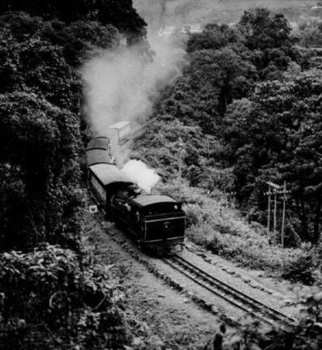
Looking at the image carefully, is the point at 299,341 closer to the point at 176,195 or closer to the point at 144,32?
the point at 176,195

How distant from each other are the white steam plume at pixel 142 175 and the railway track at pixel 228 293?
312 inches

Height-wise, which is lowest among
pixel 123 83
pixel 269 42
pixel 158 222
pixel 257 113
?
pixel 158 222

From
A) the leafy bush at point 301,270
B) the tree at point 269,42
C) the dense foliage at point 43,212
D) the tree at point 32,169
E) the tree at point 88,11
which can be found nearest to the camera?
the dense foliage at point 43,212

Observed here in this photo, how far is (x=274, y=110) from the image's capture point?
1009 inches

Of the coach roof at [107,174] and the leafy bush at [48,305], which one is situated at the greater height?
the coach roof at [107,174]

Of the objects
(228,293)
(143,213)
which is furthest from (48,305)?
(143,213)

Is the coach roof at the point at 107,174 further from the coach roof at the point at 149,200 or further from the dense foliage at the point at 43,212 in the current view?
the dense foliage at the point at 43,212

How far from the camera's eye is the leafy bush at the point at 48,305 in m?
6.65

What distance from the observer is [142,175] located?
25281mm

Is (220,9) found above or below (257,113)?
above

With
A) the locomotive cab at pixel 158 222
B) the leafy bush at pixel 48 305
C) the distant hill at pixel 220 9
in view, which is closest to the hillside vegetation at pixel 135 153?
the leafy bush at pixel 48 305

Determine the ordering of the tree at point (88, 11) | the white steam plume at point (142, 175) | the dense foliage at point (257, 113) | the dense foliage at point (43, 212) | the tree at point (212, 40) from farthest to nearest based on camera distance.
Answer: the tree at point (212, 40) → the tree at point (88, 11) → the white steam plume at point (142, 175) → the dense foliage at point (257, 113) → the dense foliage at point (43, 212)

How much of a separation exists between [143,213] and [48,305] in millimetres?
9408

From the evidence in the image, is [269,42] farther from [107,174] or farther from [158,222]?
[158,222]
